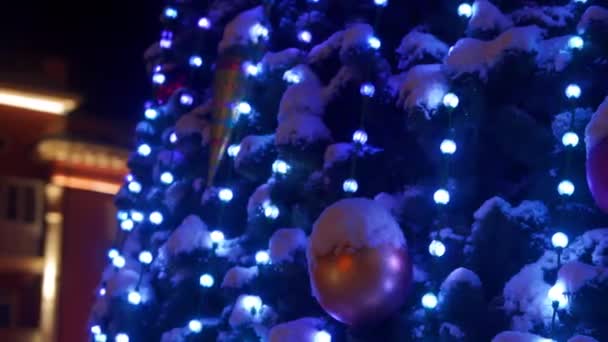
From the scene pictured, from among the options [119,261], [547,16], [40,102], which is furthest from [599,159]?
[40,102]

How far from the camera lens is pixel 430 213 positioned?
4.27 meters

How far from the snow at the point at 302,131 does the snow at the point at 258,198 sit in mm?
347

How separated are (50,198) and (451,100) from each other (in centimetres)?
1426

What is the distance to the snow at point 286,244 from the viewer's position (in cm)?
447

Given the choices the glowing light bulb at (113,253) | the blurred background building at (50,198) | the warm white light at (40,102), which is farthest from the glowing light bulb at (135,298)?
the warm white light at (40,102)

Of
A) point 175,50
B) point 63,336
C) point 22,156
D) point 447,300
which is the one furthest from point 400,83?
point 22,156

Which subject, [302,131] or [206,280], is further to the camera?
[206,280]

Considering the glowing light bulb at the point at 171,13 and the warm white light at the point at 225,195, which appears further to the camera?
the glowing light bulb at the point at 171,13

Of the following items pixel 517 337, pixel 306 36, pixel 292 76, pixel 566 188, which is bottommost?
pixel 517 337

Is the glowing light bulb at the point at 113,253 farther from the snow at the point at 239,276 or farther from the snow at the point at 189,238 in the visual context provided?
the snow at the point at 239,276

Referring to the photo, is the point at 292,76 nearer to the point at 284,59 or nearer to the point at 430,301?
the point at 284,59

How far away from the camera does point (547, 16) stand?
4.16 meters

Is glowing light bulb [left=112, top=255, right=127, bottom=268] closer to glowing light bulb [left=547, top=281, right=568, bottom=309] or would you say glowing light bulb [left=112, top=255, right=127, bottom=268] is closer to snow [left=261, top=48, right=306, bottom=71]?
snow [left=261, top=48, right=306, bottom=71]

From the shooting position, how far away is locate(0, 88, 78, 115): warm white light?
1722cm
